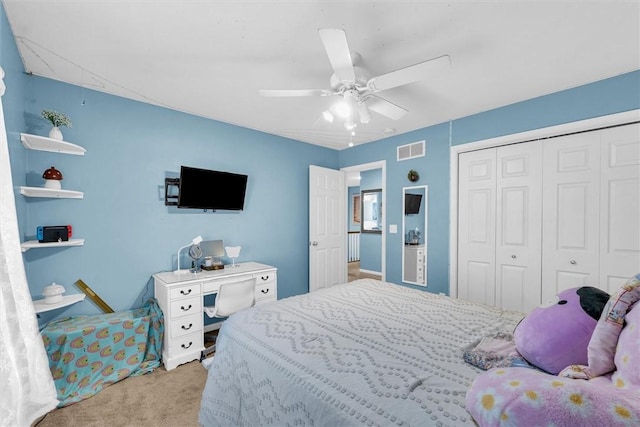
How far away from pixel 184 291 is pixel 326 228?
2.23m

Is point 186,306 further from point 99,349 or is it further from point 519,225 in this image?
point 519,225

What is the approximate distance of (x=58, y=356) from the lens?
2.05 metres

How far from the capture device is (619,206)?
2.32m

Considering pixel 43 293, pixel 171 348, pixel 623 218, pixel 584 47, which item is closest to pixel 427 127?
pixel 584 47

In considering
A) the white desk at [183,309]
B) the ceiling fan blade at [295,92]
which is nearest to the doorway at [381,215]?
the white desk at [183,309]

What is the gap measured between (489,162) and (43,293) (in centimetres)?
440

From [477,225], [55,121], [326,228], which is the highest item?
[55,121]

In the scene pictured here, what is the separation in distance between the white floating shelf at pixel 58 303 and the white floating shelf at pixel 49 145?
1205 millimetres

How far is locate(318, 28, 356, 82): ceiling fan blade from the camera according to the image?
52.8 inches

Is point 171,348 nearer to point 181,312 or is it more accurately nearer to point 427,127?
point 181,312

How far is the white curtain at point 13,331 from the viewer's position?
936 mm

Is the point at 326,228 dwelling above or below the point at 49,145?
below

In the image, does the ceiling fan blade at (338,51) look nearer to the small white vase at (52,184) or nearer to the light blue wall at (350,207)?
the small white vase at (52,184)

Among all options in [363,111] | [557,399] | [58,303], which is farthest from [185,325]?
[557,399]
